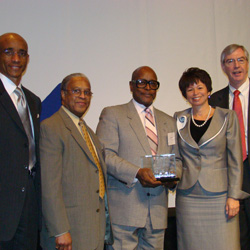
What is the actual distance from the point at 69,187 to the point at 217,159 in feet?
4.27

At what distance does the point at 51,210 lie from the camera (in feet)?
6.95

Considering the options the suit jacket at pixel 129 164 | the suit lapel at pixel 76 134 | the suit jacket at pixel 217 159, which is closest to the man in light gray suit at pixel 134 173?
the suit jacket at pixel 129 164

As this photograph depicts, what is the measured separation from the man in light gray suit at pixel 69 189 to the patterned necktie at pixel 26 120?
81mm

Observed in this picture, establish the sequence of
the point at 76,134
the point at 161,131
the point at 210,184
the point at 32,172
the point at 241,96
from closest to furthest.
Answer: the point at 32,172
the point at 76,134
the point at 210,184
the point at 161,131
the point at 241,96

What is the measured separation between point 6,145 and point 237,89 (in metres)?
2.33

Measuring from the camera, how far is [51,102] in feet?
12.5

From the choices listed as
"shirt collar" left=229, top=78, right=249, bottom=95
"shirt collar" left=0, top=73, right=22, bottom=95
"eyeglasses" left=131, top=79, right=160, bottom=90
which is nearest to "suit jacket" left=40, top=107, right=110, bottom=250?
"shirt collar" left=0, top=73, right=22, bottom=95

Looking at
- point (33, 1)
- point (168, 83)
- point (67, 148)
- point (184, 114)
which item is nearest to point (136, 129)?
point (184, 114)

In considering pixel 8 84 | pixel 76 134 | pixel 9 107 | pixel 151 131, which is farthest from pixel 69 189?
pixel 151 131

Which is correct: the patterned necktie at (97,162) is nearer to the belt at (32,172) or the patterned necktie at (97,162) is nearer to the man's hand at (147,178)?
the man's hand at (147,178)

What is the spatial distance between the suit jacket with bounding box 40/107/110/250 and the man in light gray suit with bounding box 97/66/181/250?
352 millimetres

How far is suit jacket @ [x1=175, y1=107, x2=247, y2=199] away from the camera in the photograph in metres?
2.74

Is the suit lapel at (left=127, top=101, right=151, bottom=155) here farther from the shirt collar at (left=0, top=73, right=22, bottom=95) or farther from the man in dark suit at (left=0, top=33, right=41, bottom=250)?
the shirt collar at (left=0, top=73, right=22, bottom=95)

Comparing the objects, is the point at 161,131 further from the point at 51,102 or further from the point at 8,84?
the point at 51,102
